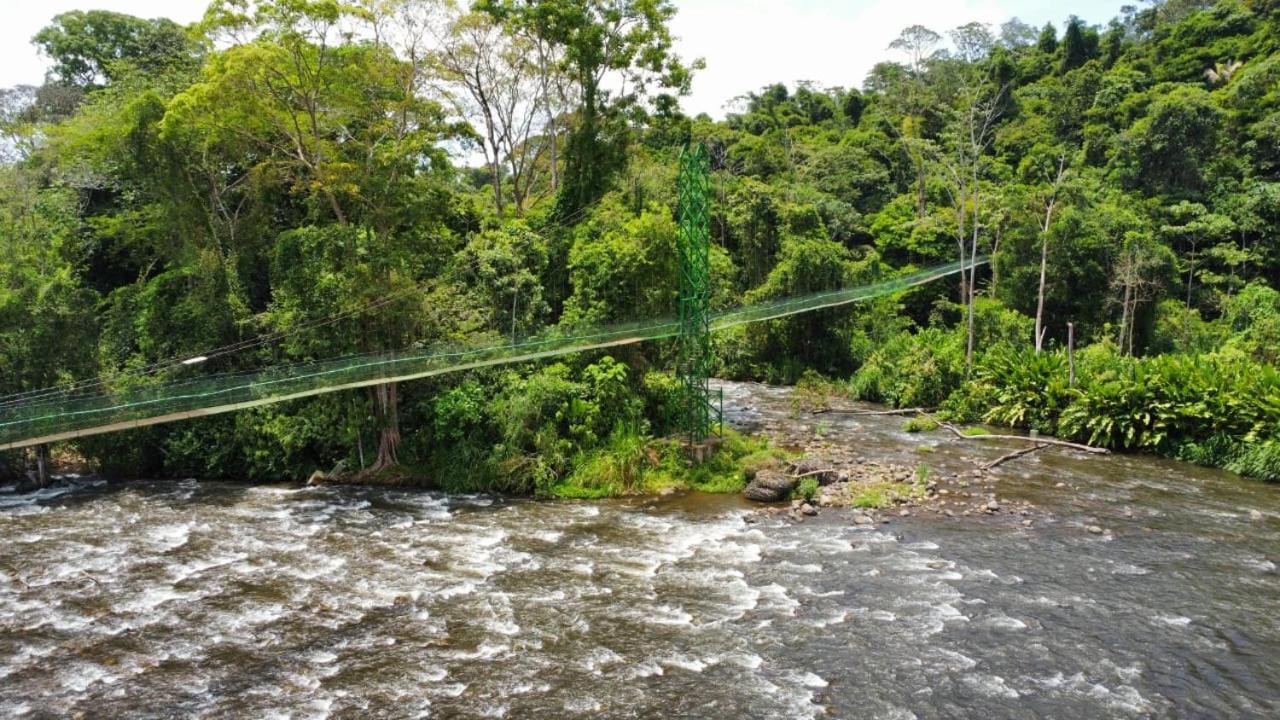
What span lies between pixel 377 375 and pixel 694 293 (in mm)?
5557

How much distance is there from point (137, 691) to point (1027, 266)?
2320 centimetres

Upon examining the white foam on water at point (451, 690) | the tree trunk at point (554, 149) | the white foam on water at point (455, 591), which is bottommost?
the white foam on water at point (455, 591)

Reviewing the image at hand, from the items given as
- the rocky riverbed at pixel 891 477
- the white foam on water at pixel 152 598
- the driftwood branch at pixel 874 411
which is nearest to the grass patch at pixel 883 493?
the rocky riverbed at pixel 891 477

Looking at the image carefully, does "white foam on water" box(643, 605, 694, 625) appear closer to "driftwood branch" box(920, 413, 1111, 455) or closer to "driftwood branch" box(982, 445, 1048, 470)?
"driftwood branch" box(982, 445, 1048, 470)

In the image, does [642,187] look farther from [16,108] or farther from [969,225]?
[16,108]

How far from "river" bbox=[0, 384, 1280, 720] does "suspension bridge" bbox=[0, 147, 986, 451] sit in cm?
165

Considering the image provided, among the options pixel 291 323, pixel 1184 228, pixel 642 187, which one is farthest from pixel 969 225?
pixel 291 323

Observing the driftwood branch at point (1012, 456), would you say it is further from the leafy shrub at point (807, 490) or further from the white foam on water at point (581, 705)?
the white foam on water at point (581, 705)

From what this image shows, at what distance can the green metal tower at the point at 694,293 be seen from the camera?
13.1 m

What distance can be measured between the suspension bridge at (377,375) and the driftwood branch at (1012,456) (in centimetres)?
492

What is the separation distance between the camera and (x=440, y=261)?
49.3 ft

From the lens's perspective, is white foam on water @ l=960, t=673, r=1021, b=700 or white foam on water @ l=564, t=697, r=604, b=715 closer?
white foam on water @ l=564, t=697, r=604, b=715

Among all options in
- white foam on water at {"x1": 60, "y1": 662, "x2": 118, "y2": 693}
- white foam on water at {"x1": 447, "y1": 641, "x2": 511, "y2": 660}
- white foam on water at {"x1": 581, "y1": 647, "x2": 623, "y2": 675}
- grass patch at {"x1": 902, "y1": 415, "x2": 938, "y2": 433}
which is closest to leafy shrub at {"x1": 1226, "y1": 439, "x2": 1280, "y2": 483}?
grass patch at {"x1": 902, "y1": 415, "x2": 938, "y2": 433}

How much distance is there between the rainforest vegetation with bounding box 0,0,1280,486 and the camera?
13227mm
